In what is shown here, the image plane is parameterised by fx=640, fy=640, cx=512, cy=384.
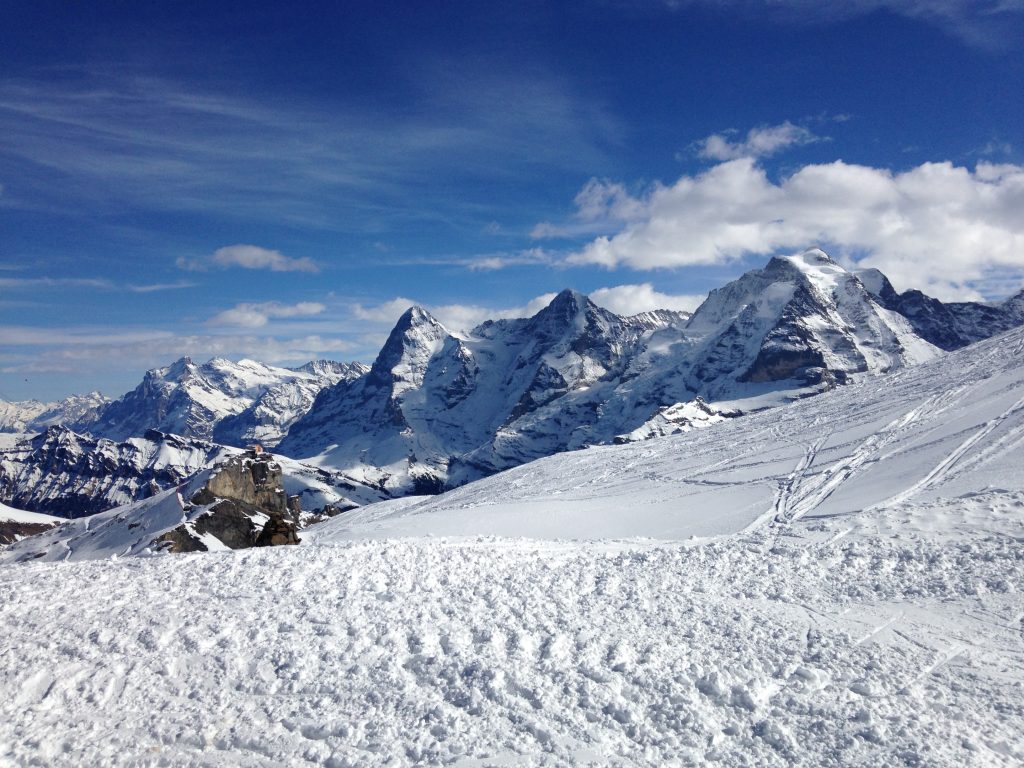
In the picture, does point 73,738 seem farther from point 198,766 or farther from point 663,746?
point 663,746

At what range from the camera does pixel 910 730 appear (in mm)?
9930

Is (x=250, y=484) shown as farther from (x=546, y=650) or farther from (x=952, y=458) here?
(x=546, y=650)

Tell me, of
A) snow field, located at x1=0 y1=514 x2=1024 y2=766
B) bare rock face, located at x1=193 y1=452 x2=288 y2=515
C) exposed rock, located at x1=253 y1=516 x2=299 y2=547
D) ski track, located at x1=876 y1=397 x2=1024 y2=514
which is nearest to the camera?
snow field, located at x1=0 y1=514 x2=1024 y2=766

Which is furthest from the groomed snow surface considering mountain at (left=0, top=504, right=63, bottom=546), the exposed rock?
mountain at (left=0, top=504, right=63, bottom=546)

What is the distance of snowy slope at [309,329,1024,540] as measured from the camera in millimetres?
26967

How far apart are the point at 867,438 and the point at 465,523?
25.1m

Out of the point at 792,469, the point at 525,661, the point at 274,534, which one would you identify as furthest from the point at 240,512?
the point at 525,661

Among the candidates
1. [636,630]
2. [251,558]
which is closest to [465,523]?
[251,558]

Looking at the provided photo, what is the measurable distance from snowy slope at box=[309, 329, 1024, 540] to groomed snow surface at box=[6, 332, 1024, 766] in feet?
13.5

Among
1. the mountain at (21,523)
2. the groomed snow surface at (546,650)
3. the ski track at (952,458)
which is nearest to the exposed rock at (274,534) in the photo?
the groomed snow surface at (546,650)

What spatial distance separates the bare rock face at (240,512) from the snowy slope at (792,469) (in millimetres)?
5928

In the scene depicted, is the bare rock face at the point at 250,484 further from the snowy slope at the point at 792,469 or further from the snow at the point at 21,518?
the snow at the point at 21,518

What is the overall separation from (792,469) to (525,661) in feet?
94.3

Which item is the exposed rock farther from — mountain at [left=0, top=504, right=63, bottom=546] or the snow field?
mountain at [left=0, top=504, right=63, bottom=546]
